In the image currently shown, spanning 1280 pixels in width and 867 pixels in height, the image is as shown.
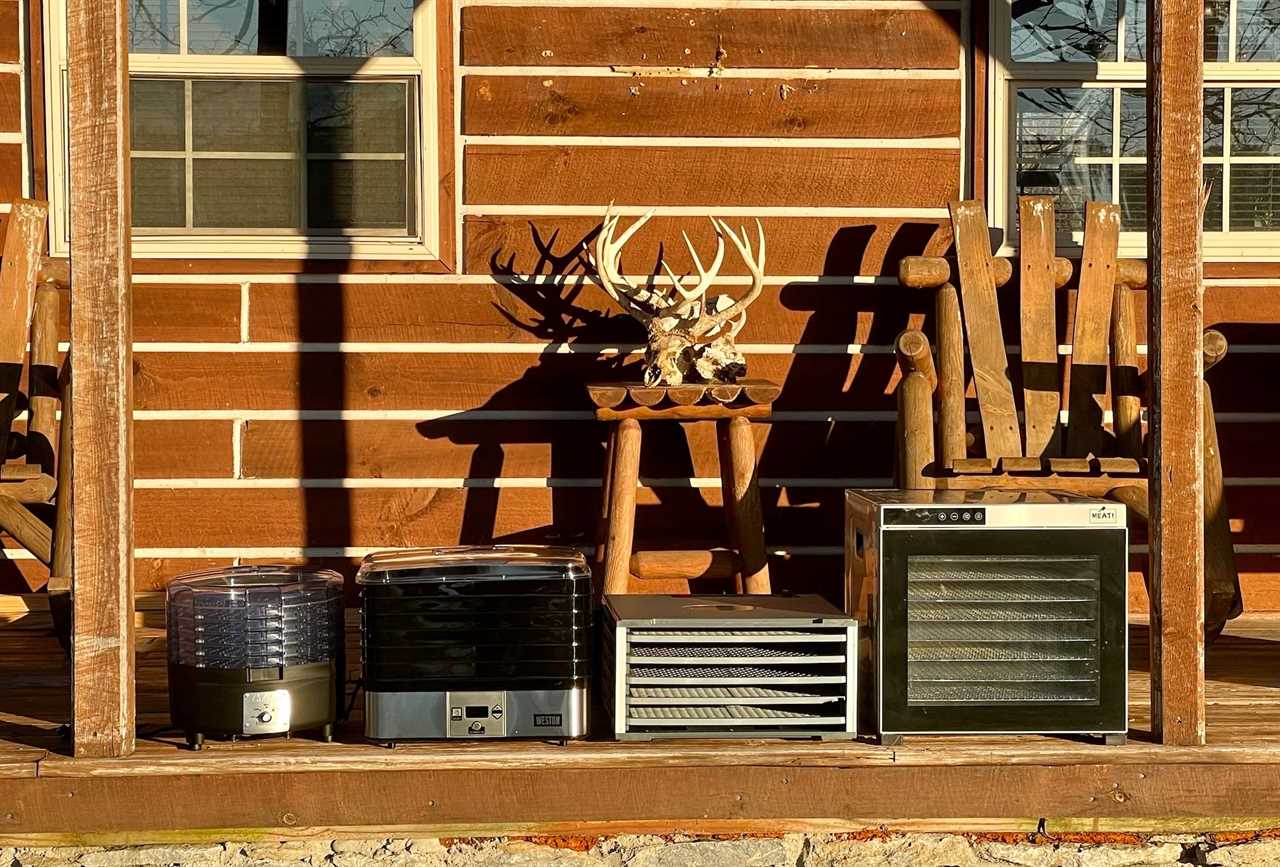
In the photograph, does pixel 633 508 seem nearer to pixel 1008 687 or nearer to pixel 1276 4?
pixel 1008 687

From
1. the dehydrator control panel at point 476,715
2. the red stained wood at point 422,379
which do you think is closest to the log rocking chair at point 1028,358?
the red stained wood at point 422,379

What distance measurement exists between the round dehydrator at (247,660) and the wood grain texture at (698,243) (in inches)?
67.2

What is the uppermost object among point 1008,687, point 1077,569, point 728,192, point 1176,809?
point 728,192

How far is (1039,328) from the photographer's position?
4441 millimetres

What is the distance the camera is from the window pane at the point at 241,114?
14.9 ft

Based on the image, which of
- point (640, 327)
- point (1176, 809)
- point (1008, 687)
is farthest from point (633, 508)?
point (1176, 809)

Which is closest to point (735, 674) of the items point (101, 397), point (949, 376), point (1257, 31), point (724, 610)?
point (724, 610)

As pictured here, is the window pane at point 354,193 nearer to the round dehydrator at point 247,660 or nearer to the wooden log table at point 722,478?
the wooden log table at point 722,478

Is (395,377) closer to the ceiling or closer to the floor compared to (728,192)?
closer to the floor

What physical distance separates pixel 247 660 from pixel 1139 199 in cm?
307

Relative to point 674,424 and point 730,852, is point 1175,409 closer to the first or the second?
point 730,852

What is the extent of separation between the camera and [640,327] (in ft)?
15.2

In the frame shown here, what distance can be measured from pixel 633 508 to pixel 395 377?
0.90 metres

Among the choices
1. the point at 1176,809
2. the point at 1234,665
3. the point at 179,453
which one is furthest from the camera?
the point at 179,453
